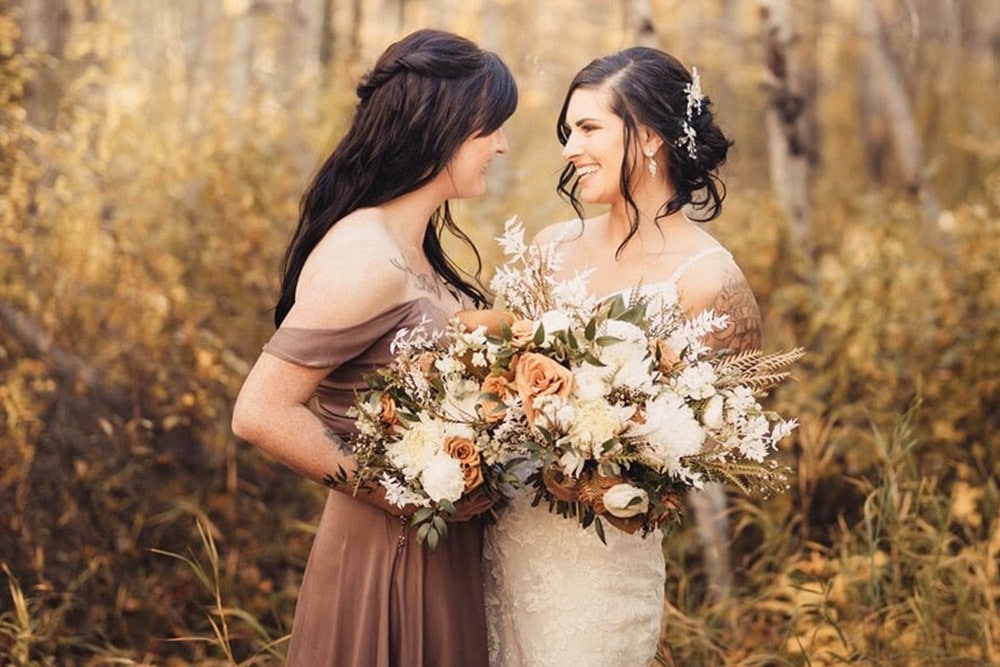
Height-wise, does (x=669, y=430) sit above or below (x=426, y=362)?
below

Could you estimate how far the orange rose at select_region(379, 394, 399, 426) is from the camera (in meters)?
2.72

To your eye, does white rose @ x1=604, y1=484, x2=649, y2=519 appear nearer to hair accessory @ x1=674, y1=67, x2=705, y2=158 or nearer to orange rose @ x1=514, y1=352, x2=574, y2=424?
orange rose @ x1=514, y1=352, x2=574, y2=424

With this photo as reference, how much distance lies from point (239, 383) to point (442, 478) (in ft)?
12.6

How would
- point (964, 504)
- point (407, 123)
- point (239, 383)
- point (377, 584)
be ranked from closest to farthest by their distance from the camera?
point (377, 584) → point (407, 123) → point (964, 504) → point (239, 383)

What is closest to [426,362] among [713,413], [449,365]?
[449,365]

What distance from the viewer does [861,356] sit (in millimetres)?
6328

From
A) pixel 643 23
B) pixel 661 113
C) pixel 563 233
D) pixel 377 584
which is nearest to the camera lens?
pixel 377 584

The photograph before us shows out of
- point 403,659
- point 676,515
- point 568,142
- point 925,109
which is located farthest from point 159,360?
point 925,109

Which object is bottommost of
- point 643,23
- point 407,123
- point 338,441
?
point 338,441

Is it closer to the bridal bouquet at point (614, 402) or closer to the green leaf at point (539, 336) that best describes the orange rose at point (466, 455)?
the bridal bouquet at point (614, 402)

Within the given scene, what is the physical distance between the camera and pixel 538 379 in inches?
102

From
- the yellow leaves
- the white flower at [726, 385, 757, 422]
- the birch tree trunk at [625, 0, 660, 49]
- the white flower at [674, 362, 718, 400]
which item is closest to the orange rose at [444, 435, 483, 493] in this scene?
the white flower at [674, 362, 718, 400]

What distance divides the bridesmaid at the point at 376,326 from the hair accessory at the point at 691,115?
710mm

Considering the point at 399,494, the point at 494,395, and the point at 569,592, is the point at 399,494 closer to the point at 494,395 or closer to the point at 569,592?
the point at 494,395
